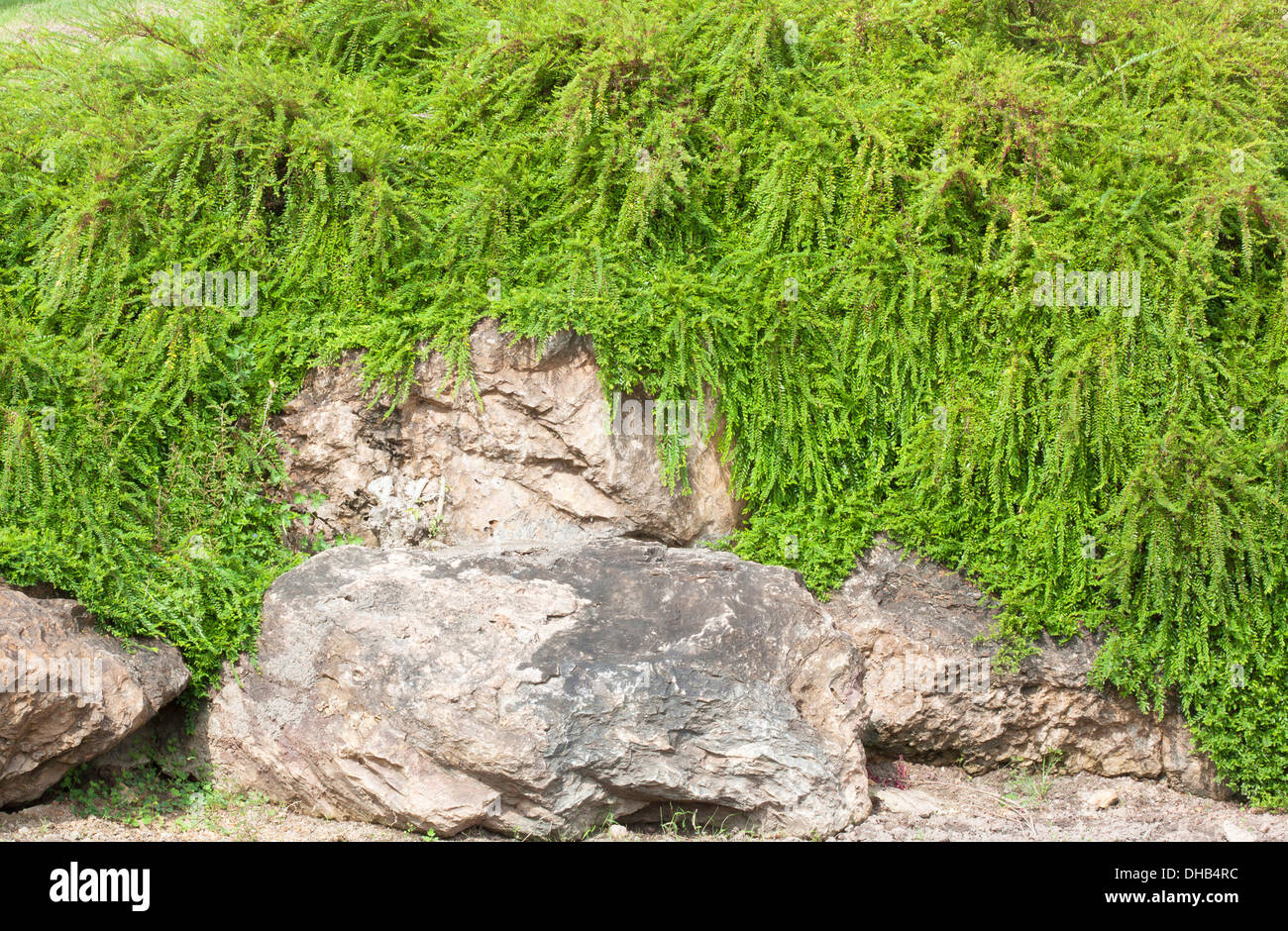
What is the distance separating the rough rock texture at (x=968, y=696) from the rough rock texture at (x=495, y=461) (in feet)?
3.16

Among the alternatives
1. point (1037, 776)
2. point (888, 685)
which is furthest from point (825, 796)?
point (1037, 776)

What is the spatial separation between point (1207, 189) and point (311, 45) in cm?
544

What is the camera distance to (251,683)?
192 inches

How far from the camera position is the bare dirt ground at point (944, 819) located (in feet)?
14.7

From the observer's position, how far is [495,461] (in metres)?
5.48

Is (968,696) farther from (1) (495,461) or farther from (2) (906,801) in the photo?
(1) (495,461)

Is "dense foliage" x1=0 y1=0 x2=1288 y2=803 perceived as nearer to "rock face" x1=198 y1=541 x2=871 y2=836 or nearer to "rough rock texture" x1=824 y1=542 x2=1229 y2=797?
"rough rock texture" x1=824 y1=542 x2=1229 y2=797

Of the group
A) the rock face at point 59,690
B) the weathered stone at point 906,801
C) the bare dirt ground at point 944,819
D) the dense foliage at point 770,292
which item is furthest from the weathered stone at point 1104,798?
the rock face at point 59,690

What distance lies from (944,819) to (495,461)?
2.94m

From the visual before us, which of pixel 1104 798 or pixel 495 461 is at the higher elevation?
pixel 495 461

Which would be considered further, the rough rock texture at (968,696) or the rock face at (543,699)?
the rough rock texture at (968,696)

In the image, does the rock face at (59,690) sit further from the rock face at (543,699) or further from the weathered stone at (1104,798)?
the weathered stone at (1104,798)

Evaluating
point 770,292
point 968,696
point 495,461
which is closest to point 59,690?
point 495,461

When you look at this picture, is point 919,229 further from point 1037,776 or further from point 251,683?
point 251,683
